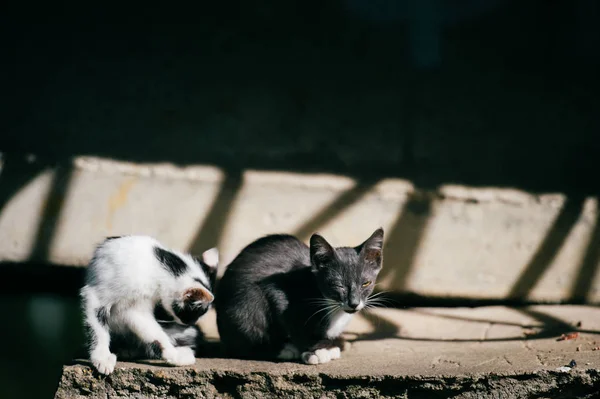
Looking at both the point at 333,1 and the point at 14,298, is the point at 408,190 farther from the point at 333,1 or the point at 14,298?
the point at 14,298

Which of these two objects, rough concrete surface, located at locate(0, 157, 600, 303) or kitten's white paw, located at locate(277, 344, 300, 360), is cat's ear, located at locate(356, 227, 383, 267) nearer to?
kitten's white paw, located at locate(277, 344, 300, 360)

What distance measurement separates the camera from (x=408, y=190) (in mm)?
5387

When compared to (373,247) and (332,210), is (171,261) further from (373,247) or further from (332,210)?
(332,210)

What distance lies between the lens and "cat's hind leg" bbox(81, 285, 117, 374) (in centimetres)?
387

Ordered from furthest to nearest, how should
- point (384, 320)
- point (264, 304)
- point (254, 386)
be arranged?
1. point (384, 320)
2. point (264, 304)
3. point (254, 386)

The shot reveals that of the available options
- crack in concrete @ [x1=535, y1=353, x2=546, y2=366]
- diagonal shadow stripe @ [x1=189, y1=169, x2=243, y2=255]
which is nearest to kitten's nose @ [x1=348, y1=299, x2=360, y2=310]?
crack in concrete @ [x1=535, y1=353, x2=546, y2=366]

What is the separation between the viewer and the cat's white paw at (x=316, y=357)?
4051 mm

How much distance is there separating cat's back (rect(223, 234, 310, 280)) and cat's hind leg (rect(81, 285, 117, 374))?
2.71ft

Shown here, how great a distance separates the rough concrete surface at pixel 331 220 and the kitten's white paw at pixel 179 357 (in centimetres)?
134

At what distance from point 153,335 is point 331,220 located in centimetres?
183

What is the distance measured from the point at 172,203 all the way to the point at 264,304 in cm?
152

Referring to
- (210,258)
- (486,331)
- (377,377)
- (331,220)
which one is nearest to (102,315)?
(210,258)

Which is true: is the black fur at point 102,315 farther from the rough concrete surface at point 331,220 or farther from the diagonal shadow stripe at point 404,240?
the diagonal shadow stripe at point 404,240

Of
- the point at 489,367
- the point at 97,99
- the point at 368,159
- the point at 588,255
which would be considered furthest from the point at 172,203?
the point at 588,255
